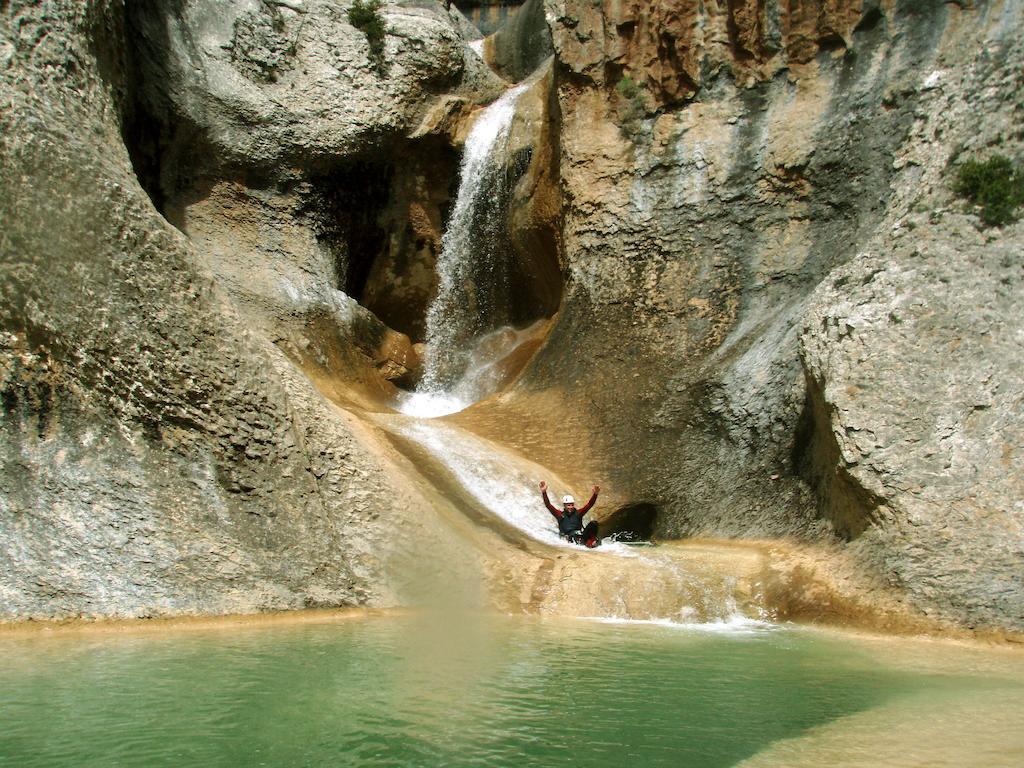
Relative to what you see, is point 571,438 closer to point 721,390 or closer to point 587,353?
point 587,353

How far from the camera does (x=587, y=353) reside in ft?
57.1

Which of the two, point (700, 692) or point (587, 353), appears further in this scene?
point (587, 353)

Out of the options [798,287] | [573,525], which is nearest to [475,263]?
[798,287]

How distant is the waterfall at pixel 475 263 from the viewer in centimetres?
2056

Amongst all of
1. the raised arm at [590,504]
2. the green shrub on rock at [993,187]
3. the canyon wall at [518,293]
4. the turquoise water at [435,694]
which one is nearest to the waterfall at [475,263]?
the canyon wall at [518,293]

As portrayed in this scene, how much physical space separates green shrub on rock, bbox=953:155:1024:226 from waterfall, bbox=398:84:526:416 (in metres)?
10.4

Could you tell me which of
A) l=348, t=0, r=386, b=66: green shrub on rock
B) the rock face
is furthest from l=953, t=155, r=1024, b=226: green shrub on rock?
l=348, t=0, r=386, b=66: green shrub on rock

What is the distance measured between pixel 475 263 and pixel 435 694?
15273 millimetres

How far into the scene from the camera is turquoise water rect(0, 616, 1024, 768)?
5.17 metres

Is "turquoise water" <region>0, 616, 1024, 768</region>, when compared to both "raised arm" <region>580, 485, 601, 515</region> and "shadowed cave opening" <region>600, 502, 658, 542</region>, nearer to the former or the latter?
"raised arm" <region>580, 485, 601, 515</region>

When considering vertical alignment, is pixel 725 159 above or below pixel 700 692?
above

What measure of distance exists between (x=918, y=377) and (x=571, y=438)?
6866 mm

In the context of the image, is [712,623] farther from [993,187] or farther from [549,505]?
[993,187]

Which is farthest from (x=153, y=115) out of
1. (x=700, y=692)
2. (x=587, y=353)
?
(x=700, y=692)
